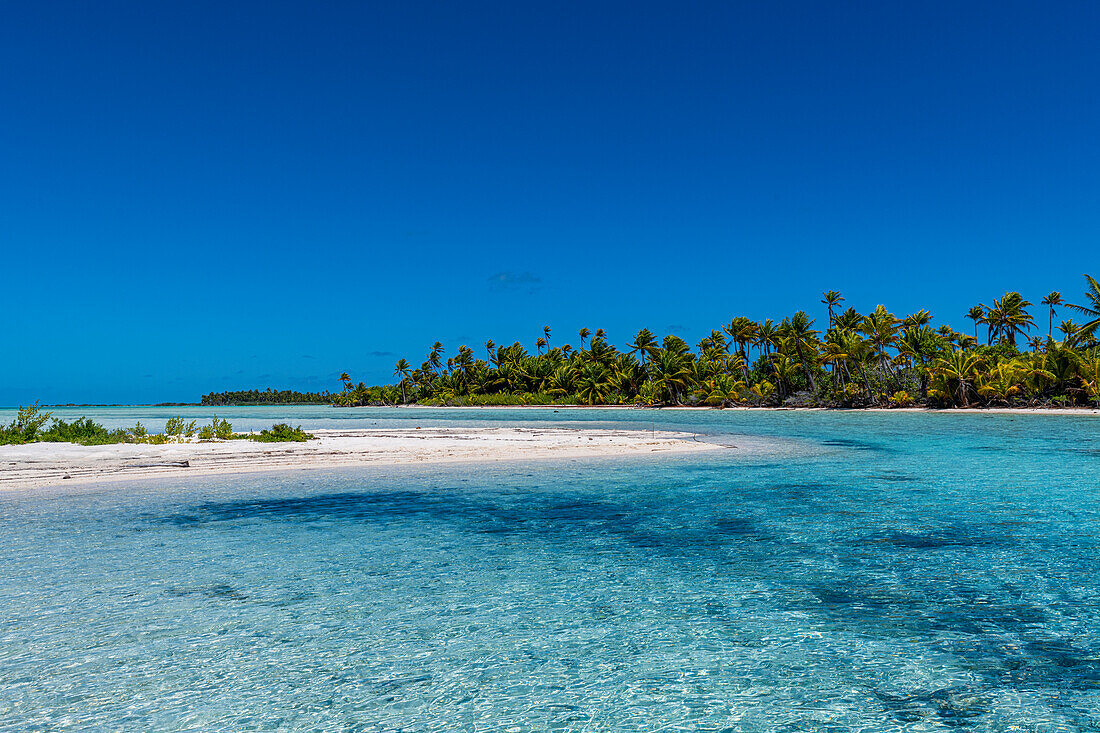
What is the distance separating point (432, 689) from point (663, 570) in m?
3.90

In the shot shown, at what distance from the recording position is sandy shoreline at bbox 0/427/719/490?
16.6 m

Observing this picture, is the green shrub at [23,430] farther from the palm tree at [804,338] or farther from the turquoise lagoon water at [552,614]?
the palm tree at [804,338]

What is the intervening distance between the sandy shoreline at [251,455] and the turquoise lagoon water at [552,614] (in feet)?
12.8

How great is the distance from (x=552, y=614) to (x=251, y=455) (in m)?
17.0

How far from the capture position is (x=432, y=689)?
189 inches

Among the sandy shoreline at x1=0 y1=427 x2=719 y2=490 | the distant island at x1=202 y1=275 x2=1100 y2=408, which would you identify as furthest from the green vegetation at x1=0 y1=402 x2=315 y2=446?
the distant island at x1=202 y1=275 x2=1100 y2=408

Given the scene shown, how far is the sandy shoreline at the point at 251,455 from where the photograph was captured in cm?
1662

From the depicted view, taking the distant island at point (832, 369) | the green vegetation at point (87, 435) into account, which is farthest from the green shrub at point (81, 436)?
the distant island at point (832, 369)

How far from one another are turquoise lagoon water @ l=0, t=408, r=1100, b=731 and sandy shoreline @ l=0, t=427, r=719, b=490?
390 cm

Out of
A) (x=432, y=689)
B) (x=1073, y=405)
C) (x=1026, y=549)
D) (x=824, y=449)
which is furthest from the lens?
(x=1073, y=405)

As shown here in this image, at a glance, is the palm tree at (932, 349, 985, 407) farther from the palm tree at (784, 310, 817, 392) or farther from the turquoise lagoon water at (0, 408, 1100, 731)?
the turquoise lagoon water at (0, 408, 1100, 731)

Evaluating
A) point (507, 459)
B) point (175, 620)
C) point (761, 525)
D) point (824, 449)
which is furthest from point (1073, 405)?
point (175, 620)

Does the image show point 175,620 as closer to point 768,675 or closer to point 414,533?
point 414,533

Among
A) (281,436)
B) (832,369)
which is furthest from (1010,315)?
(281,436)
